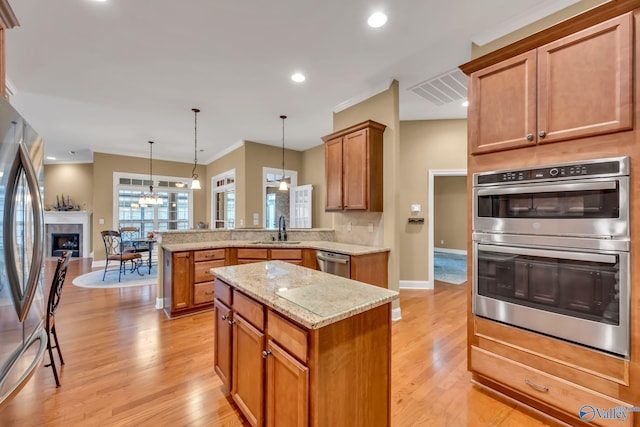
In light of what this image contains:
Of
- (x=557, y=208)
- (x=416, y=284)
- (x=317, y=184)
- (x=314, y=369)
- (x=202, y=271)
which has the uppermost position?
(x=317, y=184)

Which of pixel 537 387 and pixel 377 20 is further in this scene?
pixel 377 20

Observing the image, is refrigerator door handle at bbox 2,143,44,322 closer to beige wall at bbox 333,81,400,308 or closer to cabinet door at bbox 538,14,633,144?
cabinet door at bbox 538,14,633,144

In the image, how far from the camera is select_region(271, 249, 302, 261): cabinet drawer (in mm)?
3855

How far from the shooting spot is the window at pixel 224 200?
6938 mm

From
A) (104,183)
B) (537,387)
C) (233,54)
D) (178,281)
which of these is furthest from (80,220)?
(537,387)

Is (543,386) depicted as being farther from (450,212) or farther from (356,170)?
(450,212)

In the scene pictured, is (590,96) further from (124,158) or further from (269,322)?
(124,158)

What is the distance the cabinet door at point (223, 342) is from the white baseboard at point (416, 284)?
11.8ft

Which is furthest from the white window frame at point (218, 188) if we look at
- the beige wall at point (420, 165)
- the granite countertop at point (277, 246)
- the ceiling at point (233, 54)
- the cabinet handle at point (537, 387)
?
the cabinet handle at point (537, 387)

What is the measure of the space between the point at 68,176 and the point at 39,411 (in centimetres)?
925

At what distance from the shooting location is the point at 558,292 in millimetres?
1645

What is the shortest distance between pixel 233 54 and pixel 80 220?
8336 mm

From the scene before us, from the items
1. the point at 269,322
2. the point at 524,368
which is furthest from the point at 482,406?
the point at 269,322

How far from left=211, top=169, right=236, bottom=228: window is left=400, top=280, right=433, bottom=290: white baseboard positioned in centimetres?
418
